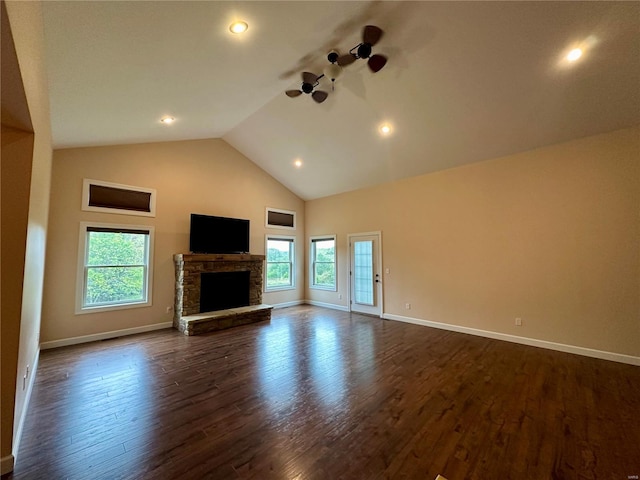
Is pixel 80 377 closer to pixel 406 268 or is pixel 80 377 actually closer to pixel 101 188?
pixel 101 188

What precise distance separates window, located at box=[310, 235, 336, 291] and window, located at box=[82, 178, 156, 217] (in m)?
4.26

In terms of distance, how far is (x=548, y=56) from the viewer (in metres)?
3.00

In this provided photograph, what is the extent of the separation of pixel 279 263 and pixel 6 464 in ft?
19.5

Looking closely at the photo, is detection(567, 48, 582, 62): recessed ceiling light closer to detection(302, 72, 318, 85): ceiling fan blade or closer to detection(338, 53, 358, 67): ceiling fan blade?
detection(338, 53, 358, 67): ceiling fan blade

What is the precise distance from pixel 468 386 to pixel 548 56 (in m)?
3.82

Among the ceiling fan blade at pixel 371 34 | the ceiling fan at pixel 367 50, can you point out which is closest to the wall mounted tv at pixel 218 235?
the ceiling fan at pixel 367 50

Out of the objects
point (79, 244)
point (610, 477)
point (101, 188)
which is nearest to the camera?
point (610, 477)

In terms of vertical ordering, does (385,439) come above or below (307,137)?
below

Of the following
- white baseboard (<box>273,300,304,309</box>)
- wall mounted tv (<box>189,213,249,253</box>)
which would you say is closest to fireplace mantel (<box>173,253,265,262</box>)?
wall mounted tv (<box>189,213,249,253</box>)

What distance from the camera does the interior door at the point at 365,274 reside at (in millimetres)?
6500

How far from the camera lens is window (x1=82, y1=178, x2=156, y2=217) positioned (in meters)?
4.58

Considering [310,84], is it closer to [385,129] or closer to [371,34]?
[371,34]

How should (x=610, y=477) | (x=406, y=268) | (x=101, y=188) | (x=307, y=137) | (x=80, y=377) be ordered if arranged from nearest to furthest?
(x=610, y=477), (x=80, y=377), (x=101, y=188), (x=307, y=137), (x=406, y=268)

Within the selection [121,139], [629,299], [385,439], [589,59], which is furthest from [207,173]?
[629,299]
